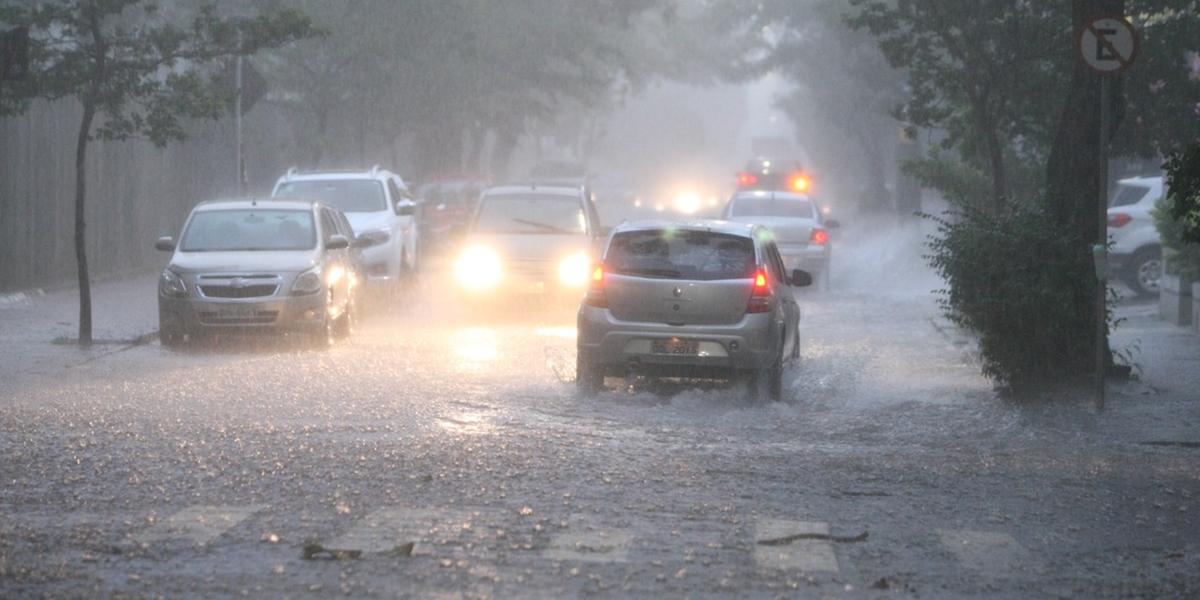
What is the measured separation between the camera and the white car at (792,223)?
27922mm

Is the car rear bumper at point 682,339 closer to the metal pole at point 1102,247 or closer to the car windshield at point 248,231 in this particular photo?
the metal pole at point 1102,247

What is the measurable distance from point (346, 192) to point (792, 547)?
18.9m

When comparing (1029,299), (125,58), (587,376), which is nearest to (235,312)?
(125,58)

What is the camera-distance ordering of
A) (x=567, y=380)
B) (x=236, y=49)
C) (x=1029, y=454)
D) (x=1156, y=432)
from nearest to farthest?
(x=1029, y=454), (x=1156, y=432), (x=567, y=380), (x=236, y=49)

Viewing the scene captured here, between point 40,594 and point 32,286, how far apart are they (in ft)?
60.7

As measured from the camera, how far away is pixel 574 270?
2194 cm

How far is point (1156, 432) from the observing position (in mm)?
→ 12531

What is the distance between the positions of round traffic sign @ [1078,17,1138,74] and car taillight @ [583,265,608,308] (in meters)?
4.03

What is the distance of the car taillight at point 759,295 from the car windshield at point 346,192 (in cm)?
1279

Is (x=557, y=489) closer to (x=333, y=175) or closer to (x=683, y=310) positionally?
(x=683, y=310)

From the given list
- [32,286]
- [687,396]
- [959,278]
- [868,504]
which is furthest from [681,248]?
[32,286]

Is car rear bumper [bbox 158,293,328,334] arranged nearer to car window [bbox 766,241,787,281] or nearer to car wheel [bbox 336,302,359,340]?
car wheel [bbox 336,302,359,340]

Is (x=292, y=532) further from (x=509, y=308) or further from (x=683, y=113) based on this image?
(x=683, y=113)

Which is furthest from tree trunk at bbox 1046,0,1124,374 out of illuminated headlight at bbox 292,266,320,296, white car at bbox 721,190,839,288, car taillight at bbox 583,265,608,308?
white car at bbox 721,190,839,288
